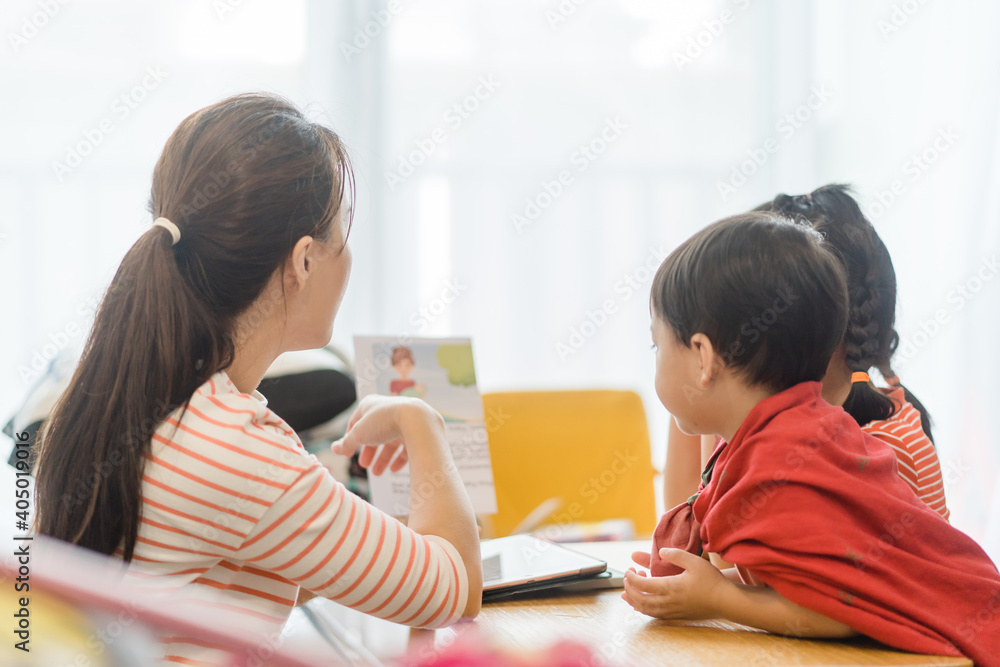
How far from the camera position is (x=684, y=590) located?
2.53 ft

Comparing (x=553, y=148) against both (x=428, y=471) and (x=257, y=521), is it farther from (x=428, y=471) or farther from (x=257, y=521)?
(x=257, y=521)

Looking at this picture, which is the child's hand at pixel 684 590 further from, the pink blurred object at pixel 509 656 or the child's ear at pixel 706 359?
the pink blurred object at pixel 509 656

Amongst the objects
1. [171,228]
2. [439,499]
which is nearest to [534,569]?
[439,499]

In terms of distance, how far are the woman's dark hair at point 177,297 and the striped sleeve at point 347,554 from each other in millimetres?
127

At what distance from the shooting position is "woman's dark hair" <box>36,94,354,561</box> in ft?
2.25

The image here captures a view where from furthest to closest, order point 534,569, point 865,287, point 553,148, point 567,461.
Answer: point 553,148, point 567,461, point 865,287, point 534,569

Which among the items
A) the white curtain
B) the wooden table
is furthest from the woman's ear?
the white curtain

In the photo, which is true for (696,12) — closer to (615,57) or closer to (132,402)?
(615,57)

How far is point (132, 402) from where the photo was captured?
2.28 feet

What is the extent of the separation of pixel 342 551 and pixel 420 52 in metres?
2.25

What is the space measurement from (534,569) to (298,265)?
47 cm

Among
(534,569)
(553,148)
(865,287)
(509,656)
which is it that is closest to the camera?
(509,656)

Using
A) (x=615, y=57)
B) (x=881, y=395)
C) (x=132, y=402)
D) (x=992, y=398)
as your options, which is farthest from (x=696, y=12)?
(x=132, y=402)

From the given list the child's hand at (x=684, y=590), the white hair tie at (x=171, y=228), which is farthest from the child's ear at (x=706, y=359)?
the white hair tie at (x=171, y=228)
